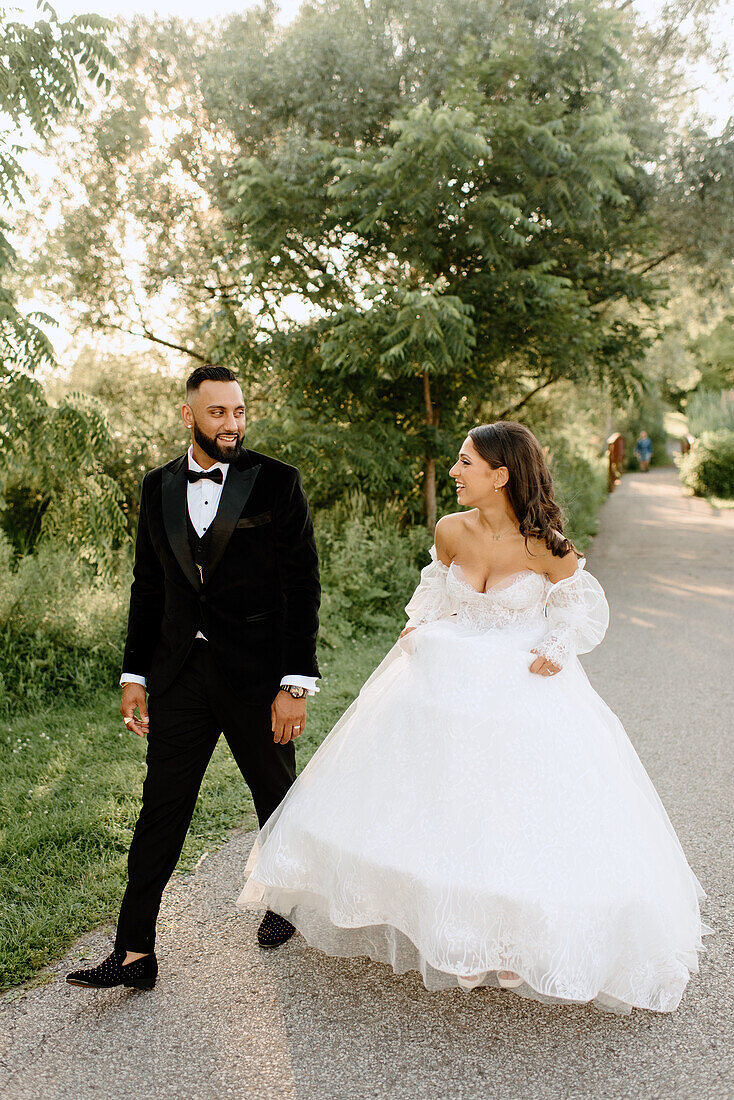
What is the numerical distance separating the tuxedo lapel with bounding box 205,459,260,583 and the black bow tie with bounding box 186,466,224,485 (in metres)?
0.03

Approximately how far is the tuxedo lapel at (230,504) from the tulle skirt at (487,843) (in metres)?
0.83

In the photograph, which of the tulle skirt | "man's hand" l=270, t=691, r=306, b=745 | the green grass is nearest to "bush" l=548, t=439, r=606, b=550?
the green grass

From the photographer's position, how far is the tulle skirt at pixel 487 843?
2680 mm

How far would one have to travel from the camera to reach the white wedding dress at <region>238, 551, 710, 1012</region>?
106 inches

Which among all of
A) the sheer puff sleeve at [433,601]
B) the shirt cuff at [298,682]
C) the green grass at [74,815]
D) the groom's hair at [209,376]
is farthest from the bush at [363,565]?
the groom's hair at [209,376]

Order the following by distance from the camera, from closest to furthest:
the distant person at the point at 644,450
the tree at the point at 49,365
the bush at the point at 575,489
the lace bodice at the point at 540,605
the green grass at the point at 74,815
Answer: the lace bodice at the point at 540,605, the green grass at the point at 74,815, the tree at the point at 49,365, the bush at the point at 575,489, the distant person at the point at 644,450

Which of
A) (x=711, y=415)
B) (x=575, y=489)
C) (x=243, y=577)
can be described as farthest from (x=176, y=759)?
(x=711, y=415)

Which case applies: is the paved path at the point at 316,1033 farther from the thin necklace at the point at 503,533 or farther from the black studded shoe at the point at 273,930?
the thin necklace at the point at 503,533

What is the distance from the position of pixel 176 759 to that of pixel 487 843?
1.19m

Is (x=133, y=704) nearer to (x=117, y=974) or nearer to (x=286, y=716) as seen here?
(x=286, y=716)

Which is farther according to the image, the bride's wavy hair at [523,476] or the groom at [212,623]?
the bride's wavy hair at [523,476]

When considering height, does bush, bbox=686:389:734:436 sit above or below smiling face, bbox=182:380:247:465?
below

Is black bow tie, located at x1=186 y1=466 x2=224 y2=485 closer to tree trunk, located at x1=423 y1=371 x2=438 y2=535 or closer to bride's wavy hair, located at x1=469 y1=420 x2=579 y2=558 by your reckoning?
bride's wavy hair, located at x1=469 y1=420 x2=579 y2=558

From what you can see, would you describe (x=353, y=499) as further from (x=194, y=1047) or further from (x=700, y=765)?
(x=194, y=1047)
